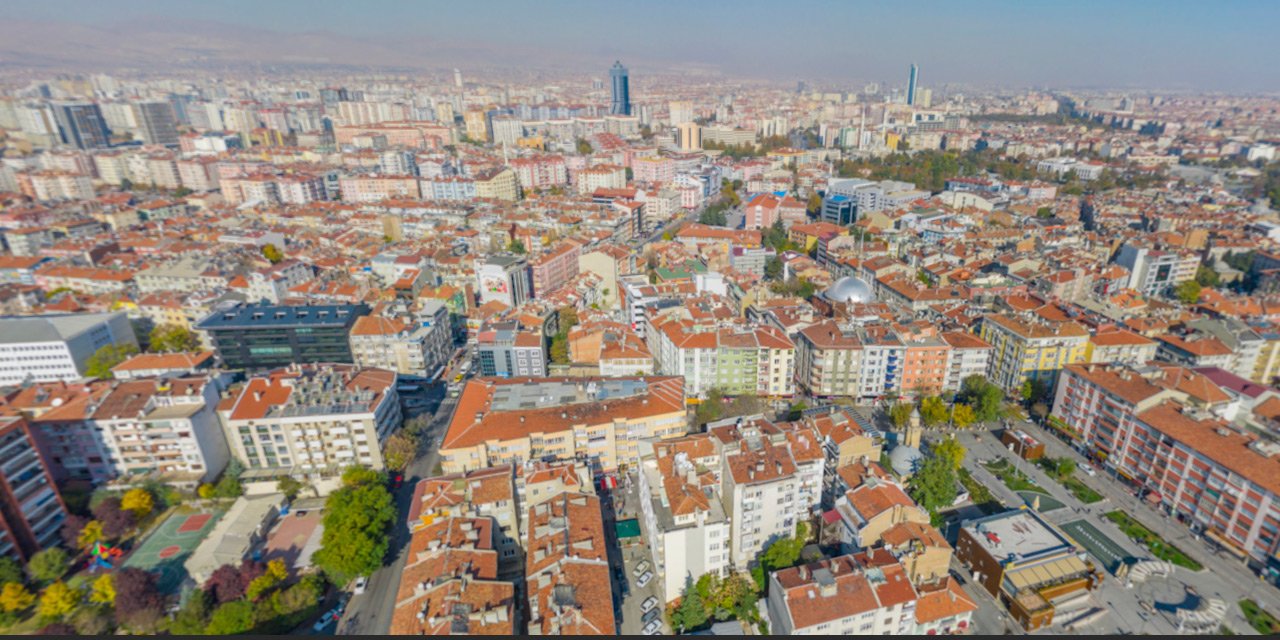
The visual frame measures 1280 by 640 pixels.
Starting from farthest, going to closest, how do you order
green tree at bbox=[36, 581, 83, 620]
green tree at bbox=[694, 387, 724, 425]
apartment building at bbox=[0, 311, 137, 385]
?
1. apartment building at bbox=[0, 311, 137, 385]
2. green tree at bbox=[694, 387, 724, 425]
3. green tree at bbox=[36, 581, 83, 620]

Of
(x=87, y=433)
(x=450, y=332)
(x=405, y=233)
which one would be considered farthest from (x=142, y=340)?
(x=405, y=233)

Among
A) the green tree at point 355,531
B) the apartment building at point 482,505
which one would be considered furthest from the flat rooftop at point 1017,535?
the green tree at point 355,531

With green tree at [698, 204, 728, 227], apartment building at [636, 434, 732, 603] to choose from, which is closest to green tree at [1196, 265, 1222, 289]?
green tree at [698, 204, 728, 227]

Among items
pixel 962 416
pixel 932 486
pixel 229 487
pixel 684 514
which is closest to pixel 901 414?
pixel 962 416

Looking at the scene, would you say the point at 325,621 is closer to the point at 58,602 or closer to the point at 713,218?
the point at 58,602

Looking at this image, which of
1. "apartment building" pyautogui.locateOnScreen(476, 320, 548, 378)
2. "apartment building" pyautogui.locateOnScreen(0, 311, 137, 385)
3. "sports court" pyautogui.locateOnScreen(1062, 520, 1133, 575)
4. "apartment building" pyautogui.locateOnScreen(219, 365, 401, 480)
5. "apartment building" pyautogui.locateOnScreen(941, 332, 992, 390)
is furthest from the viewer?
"apartment building" pyautogui.locateOnScreen(476, 320, 548, 378)

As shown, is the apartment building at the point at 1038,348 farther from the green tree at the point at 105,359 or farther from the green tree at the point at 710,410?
the green tree at the point at 105,359

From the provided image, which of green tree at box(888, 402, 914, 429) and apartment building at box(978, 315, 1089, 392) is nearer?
green tree at box(888, 402, 914, 429)

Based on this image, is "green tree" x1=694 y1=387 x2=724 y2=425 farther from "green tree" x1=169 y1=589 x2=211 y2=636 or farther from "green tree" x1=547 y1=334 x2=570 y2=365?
"green tree" x1=169 y1=589 x2=211 y2=636
